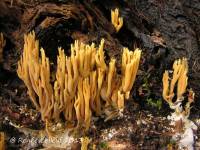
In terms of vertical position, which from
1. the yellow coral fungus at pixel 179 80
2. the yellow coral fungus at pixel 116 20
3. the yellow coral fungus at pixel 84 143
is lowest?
the yellow coral fungus at pixel 84 143

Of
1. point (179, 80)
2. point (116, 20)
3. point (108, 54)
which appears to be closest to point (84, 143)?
point (108, 54)

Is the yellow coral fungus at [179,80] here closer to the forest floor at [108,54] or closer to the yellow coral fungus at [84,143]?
the forest floor at [108,54]

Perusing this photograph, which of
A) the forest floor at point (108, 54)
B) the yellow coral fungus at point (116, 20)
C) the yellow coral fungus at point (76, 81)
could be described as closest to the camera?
the yellow coral fungus at point (76, 81)

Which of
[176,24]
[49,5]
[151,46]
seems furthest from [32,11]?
[176,24]

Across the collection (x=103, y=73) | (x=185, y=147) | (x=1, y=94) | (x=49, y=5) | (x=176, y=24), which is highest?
(x=49, y=5)

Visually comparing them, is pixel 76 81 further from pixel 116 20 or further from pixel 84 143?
pixel 116 20

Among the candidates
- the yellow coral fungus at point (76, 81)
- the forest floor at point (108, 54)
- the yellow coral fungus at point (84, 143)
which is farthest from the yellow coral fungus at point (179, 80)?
the yellow coral fungus at point (84, 143)

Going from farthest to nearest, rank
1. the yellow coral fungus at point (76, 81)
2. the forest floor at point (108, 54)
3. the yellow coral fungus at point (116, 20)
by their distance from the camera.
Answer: the yellow coral fungus at point (116, 20) < the forest floor at point (108, 54) < the yellow coral fungus at point (76, 81)

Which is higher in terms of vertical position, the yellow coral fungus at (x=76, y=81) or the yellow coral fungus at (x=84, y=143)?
the yellow coral fungus at (x=76, y=81)

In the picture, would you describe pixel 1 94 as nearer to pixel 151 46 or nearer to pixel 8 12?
pixel 8 12
